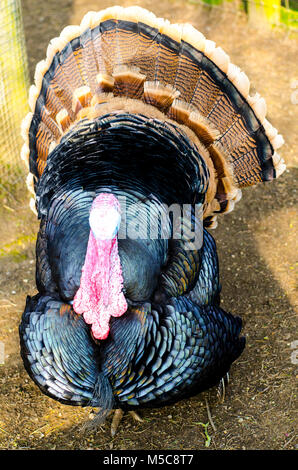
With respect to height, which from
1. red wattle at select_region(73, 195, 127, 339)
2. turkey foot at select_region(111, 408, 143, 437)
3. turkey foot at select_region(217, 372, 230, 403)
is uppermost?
red wattle at select_region(73, 195, 127, 339)

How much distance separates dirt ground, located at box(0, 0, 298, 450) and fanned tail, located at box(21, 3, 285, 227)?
0.92 meters

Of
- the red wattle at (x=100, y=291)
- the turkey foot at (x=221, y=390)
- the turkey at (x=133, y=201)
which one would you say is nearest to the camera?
the red wattle at (x=100, y=291)

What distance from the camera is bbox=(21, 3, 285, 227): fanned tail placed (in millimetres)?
3879

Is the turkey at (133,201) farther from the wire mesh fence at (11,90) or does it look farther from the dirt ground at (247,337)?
the wire mesh fence at (11,90)

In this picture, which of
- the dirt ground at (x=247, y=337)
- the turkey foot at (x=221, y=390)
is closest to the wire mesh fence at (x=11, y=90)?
the dirt ground at (x=247, y=337)

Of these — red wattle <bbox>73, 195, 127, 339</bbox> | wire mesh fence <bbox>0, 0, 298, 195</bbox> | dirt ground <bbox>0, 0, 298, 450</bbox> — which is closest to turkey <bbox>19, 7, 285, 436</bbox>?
red wattle <bbox>73, 195, 127, 339</bbox>

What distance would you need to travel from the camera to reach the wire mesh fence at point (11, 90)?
4.75m

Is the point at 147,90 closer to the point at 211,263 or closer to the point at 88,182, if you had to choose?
the point at 88,182

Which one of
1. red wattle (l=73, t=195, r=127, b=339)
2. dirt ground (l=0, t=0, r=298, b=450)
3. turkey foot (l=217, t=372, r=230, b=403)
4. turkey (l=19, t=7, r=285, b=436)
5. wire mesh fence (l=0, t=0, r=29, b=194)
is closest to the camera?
red wattle (l=73, t=195, r=127, b=339)

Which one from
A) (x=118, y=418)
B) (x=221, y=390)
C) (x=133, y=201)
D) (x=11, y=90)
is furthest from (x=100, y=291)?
(x=11, y=90)

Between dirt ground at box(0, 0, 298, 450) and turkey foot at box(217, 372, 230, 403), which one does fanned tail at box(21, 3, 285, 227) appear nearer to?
dirt ground at box(0, 0, 298, 450)

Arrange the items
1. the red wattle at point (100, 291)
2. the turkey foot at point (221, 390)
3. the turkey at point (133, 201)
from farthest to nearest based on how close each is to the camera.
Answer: the turkey foot at point (221, 390), the turkey at point (133, 201), the red wattle at point (100, 291)

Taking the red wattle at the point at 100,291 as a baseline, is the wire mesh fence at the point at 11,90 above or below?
above

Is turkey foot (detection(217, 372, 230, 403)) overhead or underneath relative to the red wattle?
underneath
